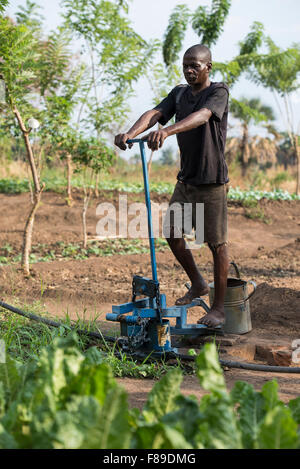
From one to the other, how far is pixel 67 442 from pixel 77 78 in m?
7.09

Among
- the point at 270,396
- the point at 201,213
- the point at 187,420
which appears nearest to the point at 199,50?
the point at 201,213

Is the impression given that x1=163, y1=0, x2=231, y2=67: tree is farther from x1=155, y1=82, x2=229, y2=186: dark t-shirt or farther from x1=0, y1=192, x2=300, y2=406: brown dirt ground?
x1=155, y1=82, x2=229, y2=186: dark t-shirt

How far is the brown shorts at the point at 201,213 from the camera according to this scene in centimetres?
380

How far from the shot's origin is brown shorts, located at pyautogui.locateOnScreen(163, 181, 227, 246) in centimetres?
380

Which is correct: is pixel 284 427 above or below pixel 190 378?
above

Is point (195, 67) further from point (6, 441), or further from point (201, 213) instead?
point (6, 441)

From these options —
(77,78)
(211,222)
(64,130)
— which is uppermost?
(77,78)

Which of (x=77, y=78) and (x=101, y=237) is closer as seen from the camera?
(x=77, y=78)

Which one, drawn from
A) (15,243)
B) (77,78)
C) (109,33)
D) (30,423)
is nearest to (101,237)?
(15,243)

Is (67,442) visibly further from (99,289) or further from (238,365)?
(99,289)

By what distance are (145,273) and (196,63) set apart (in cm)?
376

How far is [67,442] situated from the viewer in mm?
1288

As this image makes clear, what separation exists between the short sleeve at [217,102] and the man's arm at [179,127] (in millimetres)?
52

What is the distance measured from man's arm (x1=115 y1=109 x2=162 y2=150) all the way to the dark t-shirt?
88 mm
